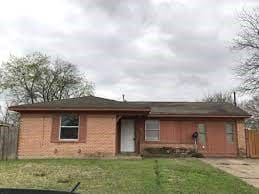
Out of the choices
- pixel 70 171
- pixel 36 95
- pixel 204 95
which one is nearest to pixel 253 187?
pixel 70 171

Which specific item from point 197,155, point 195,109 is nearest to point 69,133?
point 197,155

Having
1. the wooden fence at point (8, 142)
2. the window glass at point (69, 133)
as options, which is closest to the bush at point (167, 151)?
the window glass at point (69, 133)

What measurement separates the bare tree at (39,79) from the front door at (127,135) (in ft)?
67.1

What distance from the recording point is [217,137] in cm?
2034

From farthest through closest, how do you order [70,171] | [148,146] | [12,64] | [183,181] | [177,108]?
[12,64] → [177,108] → [148,146] → [70,171] → [183,181]

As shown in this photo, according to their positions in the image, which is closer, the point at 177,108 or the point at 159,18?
the point at 159,18

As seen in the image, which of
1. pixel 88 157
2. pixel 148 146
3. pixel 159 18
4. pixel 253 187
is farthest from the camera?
pixel 148 146

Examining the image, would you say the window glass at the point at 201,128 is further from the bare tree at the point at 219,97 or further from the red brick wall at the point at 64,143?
the bare tree at the point at 219,97

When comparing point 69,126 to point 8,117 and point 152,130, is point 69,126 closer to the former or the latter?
point 152,130

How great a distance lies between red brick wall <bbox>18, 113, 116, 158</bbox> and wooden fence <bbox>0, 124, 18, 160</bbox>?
31 cm

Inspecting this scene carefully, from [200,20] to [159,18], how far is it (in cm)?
200

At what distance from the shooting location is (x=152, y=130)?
20406mm

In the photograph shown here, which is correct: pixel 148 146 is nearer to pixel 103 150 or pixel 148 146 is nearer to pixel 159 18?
pixel 103 150

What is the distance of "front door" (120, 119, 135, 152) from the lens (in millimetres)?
19120
